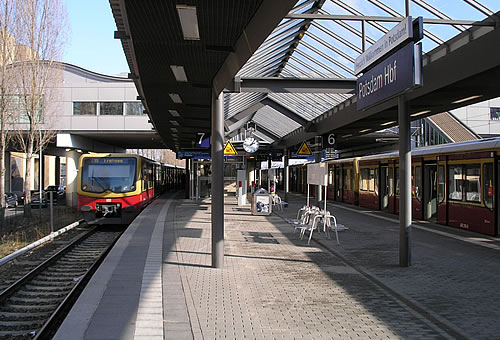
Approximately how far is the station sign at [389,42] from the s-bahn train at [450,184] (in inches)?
219

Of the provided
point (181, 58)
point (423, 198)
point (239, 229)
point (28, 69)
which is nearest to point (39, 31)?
point (28, 69)

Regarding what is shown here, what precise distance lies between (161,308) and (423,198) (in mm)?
12296

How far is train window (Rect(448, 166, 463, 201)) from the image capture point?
522 inches

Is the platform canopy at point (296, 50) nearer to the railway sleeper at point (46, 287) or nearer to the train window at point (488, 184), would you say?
the train window at point (488, 184)

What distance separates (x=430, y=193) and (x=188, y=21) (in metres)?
12.5

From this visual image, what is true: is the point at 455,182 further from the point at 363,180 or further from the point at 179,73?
the point at 363,180

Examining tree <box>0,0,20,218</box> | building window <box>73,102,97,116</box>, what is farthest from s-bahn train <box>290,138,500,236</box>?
building window <box>73,102,97,116</box>

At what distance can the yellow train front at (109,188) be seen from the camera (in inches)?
629

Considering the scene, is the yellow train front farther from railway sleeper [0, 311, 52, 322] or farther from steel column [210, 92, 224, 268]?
railway sleeper [0, 311, 52, 322]

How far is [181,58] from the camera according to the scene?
740cm

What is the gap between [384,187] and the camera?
2020 centimetres

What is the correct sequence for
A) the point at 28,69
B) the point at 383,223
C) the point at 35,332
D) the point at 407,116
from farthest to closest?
the point at 28,69, the point at 383,223, the point at 407,116, the point at 35,332

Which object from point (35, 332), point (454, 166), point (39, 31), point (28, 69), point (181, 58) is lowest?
point (35, 332)

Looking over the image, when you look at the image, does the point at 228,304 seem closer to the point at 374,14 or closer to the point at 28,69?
the point at 374,14
